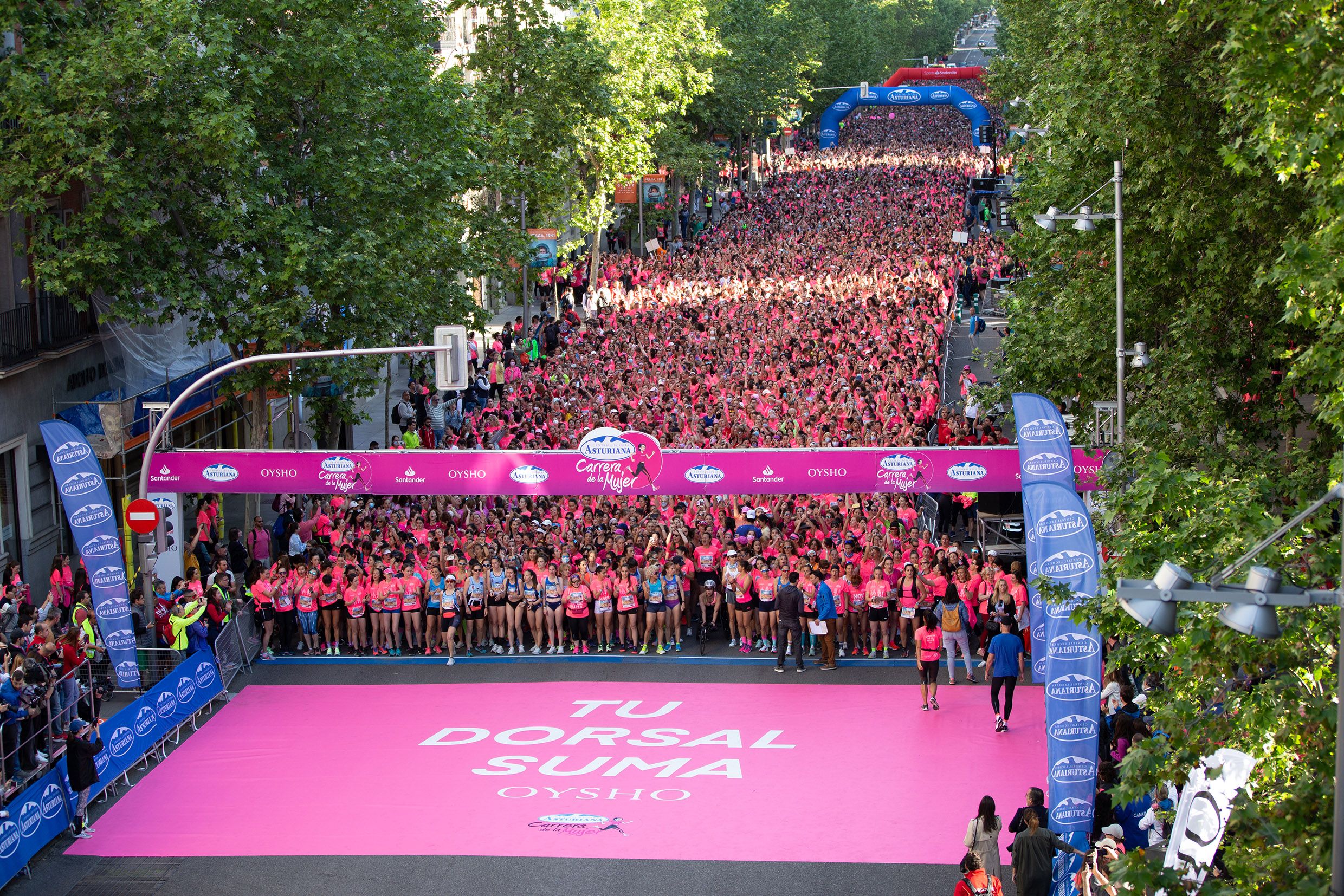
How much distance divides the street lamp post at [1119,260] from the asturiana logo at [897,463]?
9.29 feet

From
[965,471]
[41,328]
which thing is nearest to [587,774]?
[965,471]

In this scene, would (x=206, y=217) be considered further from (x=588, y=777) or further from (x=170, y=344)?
(x=588, y=777)

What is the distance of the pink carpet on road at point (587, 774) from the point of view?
597 inches

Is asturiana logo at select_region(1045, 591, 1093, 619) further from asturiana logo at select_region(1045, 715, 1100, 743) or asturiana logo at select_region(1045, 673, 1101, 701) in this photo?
asturiana logo at select_region(1045, 715, 1100, 743)

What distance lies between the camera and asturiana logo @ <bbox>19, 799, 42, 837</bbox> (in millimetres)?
14281

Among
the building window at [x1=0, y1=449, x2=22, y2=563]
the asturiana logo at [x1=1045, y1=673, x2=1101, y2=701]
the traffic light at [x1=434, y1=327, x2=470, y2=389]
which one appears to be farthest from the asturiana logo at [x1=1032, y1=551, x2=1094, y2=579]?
the building window at [x1=0, y1=449, x2=22, y2=563]

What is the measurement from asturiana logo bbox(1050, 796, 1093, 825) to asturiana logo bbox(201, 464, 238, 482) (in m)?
12.6

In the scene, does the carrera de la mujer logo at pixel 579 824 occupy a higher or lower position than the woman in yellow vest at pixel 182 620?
lower

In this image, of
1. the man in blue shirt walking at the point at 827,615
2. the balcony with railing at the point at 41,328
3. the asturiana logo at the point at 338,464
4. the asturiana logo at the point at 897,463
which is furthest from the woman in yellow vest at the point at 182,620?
the asturiana logo at the point at 897,463

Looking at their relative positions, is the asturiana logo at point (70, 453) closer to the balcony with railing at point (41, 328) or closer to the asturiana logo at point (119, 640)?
the asturiana logo at point (119, 640)

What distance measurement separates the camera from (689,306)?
1558 inches

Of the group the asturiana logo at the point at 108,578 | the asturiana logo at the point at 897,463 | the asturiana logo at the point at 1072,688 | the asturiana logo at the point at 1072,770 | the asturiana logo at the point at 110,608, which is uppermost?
the asturiana logo at the point at 897,463

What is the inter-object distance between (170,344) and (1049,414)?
1628 centimetres

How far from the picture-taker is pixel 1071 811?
14.0 m
